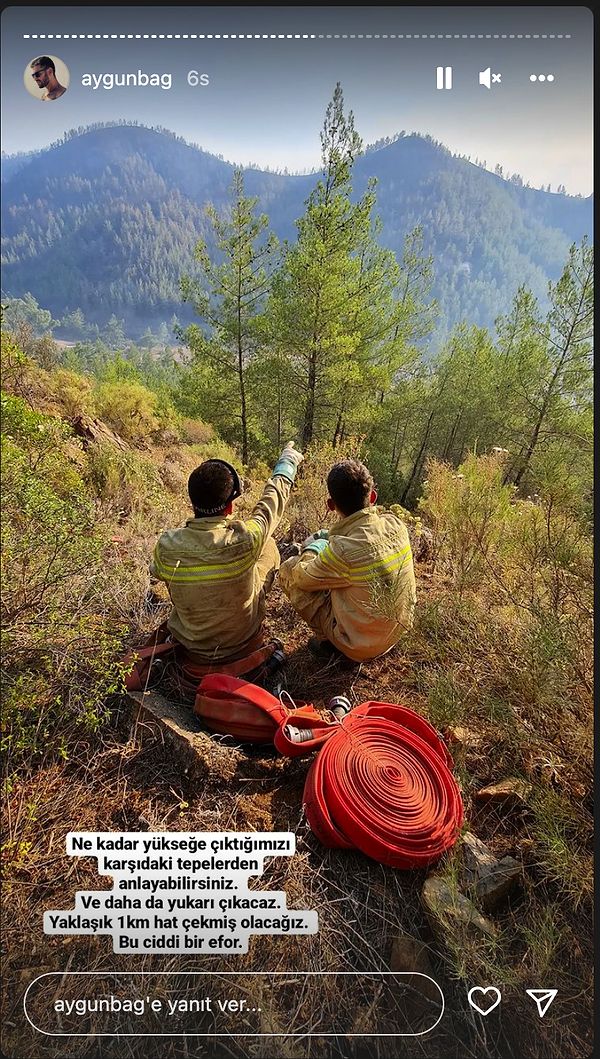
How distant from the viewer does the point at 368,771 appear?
1651 millimetres

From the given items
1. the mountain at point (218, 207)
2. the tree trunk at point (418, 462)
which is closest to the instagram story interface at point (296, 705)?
the mountain at point (218, 207)

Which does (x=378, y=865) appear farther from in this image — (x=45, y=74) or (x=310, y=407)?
(x=310, y=407)

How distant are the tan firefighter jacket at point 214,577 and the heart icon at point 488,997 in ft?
5.34

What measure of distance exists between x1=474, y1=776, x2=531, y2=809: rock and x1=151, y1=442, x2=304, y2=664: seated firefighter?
4.52ft

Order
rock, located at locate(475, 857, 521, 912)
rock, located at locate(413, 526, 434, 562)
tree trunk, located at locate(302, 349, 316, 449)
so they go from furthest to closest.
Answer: tree trunk, located at locate(302, 349, 316, 449), rock, located at locate(413, 526, 434, 562), rock, located at locate(475, 857, 521, 912)

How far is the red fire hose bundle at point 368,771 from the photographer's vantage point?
1497 millimetres

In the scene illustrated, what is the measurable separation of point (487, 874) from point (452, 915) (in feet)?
0.63

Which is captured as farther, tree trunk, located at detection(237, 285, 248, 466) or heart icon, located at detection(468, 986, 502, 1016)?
tree trunk, located at detection(237, 285, 248, 466)

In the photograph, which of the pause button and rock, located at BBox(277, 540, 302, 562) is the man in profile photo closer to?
the pause button

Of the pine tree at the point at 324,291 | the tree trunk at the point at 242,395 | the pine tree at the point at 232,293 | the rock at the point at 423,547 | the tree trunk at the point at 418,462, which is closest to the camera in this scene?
the rock at the point at 423,547

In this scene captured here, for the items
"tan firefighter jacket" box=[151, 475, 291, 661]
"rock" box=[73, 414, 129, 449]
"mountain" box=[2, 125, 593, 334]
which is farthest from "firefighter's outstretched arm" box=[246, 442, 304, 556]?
"rock" box=[73, 414, 129, 449]

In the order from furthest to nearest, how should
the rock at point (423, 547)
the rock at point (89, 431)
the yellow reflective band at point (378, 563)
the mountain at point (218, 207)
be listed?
the rock at point (89, 431), the rock at point (423, 547), the yellow reflective band at point (378, 563), the mountain at point (218, 207)

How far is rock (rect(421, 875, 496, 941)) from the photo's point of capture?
4.44 ft

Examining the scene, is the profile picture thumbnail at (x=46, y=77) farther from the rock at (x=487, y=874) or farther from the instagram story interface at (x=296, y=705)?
the rock at (x=487, y=874)
